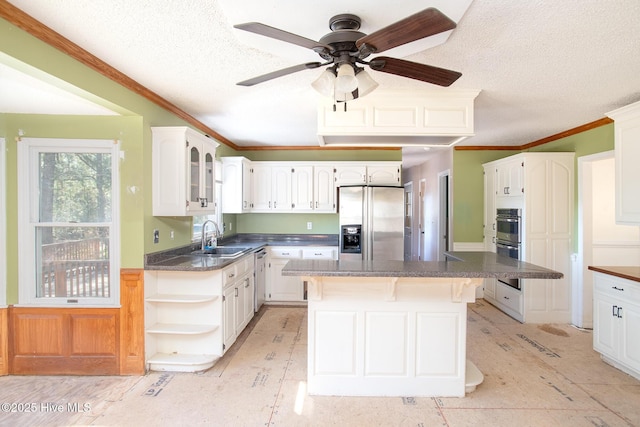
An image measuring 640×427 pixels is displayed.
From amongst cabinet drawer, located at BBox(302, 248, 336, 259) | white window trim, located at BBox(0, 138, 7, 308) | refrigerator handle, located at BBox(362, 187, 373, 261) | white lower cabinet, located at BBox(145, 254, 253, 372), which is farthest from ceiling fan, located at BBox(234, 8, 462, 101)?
cabinet drawer, located at BBox(302, 248, 336, 259)

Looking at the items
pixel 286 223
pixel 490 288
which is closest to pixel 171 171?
pixel 286 223

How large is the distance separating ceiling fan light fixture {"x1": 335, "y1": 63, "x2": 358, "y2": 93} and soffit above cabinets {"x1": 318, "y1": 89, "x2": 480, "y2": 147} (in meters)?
1.00

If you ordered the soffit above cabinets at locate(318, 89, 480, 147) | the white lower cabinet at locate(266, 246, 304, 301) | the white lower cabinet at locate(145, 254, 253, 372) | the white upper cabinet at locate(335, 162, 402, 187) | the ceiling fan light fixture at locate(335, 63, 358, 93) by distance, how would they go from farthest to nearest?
the white upper cabinet at locate(335, 162, 402, 187), the white lower cabinet at locate(266, 246, 304, 301), the white lower cabinet at locate(145, 254, 253, 372), the soffit above cabinets at locate(318, 89, 480, 147), the ceiling fan light fixture at locate(335, 63, 358, 93)

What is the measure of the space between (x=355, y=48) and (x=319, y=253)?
10.9 ft

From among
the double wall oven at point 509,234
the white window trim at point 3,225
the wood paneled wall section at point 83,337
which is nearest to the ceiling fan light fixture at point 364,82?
the wood paneled wall section at point 83,337

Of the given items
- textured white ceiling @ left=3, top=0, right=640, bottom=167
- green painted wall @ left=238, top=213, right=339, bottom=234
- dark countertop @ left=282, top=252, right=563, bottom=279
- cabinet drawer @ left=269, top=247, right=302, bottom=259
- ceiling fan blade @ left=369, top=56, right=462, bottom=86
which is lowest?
cabinet drawer @ left=269, top=247, right=302, bottom=259

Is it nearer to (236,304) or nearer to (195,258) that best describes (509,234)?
(236,304)

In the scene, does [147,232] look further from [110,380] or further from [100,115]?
[110,380]

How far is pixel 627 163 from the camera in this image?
277 cm

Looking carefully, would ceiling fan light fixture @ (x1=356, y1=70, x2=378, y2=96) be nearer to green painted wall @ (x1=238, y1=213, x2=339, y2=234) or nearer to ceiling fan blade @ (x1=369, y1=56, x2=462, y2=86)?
ceiling fan blade @ (x1=369, y1=56, x2=462, y2=86)

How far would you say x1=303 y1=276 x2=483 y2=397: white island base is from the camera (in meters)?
2.38

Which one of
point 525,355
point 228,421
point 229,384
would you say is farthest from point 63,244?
point 525,355

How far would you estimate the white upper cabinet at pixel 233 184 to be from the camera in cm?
440

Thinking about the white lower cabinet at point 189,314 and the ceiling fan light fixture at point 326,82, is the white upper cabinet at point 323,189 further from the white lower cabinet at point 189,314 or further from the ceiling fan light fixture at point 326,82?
the ceiling fan light fixture at point 326,82
